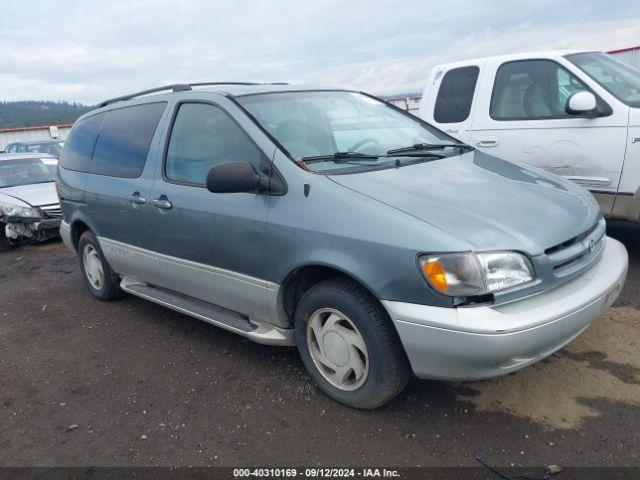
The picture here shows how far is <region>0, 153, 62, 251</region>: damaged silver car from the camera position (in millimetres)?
7781

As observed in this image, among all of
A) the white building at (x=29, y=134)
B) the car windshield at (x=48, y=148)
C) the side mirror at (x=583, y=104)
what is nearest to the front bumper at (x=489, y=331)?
the side mirror at (x=583, y=104)

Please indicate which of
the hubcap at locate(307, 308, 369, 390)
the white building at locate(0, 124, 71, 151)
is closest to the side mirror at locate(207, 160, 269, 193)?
the hubcap at locate(307, 308, 369, 390)

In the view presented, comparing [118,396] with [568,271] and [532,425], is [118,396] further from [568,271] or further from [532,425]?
[568,271]

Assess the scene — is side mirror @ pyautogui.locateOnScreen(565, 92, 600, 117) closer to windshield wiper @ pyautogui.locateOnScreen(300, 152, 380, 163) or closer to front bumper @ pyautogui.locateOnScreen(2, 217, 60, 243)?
windshield wiper @ pyautogui.locateOnScreen(300, 152, 380, 163)

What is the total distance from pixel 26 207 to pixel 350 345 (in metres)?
6.78

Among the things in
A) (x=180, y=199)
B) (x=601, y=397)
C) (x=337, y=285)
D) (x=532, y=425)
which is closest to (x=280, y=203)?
(x=337, y=285)

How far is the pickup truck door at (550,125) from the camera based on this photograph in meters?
4.48

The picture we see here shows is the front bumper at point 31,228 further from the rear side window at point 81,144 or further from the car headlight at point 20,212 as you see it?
the rear side window at point 81,144

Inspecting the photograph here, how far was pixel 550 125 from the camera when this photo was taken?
479 centimetres

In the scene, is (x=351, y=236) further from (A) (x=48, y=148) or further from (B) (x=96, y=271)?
(A) (x=48, y=148)

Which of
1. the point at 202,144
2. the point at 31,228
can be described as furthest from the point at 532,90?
the point at 31,228

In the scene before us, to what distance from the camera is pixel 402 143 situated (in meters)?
3.59

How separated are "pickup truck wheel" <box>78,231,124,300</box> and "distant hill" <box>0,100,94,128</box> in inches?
1864

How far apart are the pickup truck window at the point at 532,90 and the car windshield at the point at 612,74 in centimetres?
17
